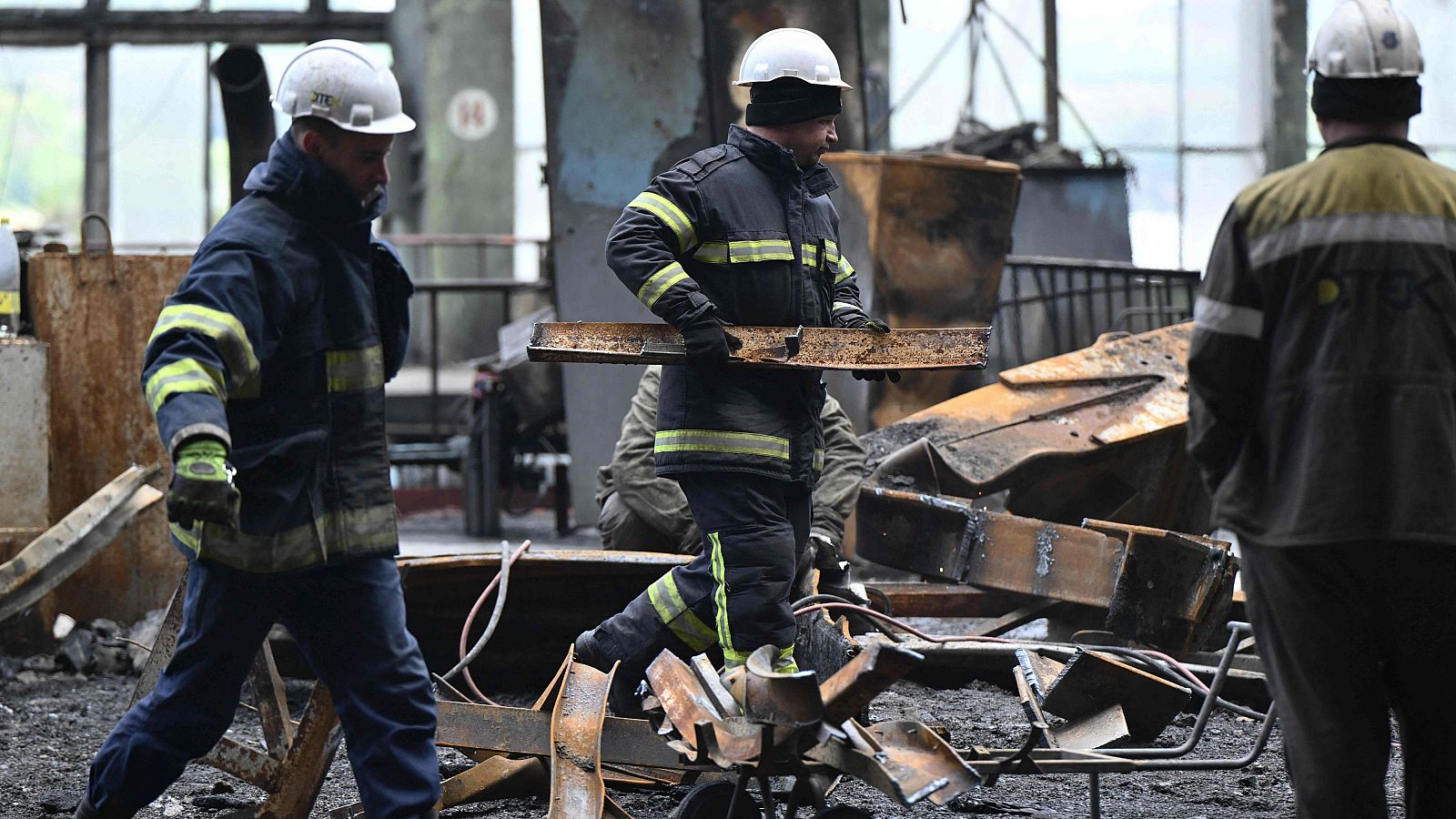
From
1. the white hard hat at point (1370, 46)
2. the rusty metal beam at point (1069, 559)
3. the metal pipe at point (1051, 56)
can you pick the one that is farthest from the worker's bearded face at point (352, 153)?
the metal pipe at point (1051, 56)

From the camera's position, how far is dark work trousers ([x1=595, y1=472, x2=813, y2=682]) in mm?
3678

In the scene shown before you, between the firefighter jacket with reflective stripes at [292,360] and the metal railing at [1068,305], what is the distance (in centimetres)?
615

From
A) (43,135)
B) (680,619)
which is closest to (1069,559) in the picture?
(680,619)

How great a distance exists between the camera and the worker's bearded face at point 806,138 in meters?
3.96

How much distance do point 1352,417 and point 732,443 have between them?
62.7 inches

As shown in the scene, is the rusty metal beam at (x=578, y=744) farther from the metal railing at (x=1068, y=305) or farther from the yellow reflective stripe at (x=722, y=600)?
the metal railing at (x=1068, y=305)

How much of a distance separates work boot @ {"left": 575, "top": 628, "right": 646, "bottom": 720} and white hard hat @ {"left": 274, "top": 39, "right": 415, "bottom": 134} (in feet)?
4.74

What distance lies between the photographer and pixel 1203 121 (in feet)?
49.3

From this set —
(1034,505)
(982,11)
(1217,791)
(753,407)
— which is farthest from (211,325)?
(982,11)

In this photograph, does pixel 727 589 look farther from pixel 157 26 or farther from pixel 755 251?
pixel 157 26

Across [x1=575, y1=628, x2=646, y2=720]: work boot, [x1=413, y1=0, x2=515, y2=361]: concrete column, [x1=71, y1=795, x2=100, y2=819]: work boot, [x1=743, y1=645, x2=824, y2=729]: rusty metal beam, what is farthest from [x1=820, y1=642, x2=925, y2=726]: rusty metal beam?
[x1=413, y1=0, x2=515, y2=361]: concrete column

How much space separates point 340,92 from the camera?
294 cm

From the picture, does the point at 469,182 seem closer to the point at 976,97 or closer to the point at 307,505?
the point at 976,97

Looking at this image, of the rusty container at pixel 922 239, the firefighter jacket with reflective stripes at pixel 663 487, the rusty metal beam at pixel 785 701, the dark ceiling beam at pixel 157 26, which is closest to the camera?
the rusty metal beam at pixel 785 701
